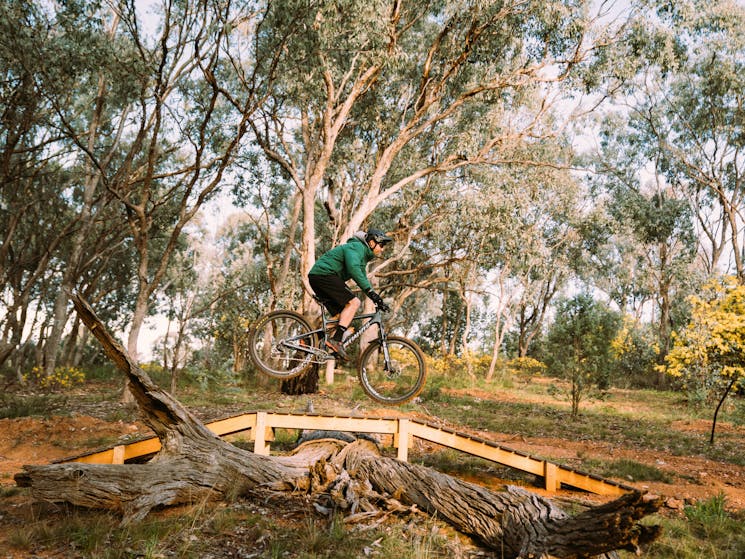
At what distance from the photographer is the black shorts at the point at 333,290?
6730 millimetres

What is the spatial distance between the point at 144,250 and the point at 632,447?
11.3 m

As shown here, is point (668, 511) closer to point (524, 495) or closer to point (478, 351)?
point (524, 495)

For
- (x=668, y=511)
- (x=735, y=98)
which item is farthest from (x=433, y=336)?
(x=668, y=511)

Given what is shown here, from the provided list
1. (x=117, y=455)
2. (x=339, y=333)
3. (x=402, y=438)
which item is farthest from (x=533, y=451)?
(x=117, y=455)

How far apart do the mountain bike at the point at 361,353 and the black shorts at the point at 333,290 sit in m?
0.20

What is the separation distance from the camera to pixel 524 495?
4.79 meters

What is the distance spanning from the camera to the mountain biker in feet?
21.1

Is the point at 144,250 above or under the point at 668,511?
above

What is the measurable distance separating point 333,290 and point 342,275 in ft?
0.80

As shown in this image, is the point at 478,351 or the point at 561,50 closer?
the point at 561,50

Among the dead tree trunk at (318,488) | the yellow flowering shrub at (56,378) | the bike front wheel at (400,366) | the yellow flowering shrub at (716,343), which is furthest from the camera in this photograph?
the yellow flowering shrub at (56,378)

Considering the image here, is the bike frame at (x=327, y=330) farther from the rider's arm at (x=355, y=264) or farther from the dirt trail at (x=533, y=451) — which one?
the dirt trail at (x=533, y=451)

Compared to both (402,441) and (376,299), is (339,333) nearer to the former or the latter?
(376,299)

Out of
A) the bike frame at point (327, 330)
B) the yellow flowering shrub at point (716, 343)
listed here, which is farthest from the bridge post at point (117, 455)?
the yellow flowering shrub at point (716, 343)
